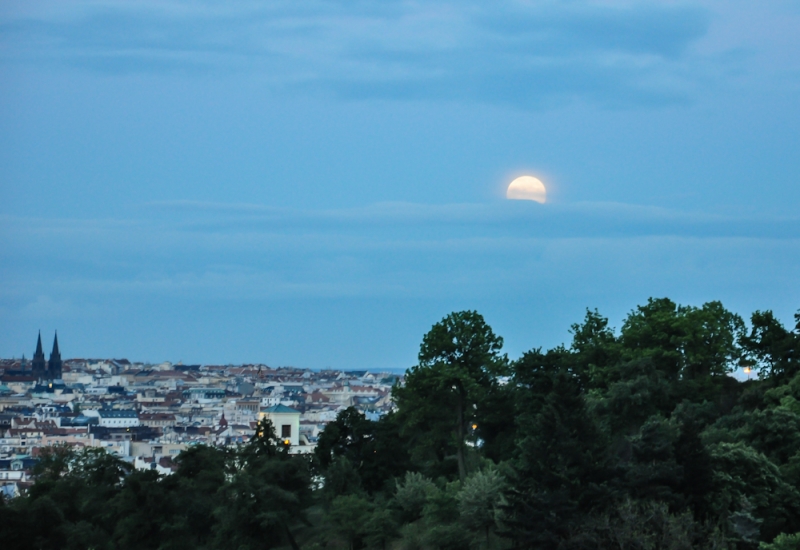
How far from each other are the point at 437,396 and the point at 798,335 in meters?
12.3

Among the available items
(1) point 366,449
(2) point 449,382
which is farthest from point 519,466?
(1) point 366,449

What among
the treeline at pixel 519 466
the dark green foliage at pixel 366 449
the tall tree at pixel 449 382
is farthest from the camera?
the dark green foliage at pixel 366 449

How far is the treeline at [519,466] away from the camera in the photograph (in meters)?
26.9

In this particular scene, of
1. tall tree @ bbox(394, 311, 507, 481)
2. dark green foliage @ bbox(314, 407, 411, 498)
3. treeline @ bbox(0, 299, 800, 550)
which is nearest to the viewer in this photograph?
treeline @ bbox(0, 299, 800, 550)

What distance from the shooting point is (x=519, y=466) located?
27.9m

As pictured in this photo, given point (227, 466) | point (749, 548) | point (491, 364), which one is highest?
point (491, 364)

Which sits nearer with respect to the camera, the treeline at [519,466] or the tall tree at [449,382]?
the treeline at [519,466]

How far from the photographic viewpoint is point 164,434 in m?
155

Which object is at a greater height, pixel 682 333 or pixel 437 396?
pixel 682 333

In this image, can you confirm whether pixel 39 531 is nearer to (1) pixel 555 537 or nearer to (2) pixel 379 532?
(2) pixel 379 532

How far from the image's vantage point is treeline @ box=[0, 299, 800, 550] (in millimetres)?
26859

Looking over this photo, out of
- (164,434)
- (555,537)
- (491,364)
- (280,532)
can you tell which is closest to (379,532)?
(280,532)

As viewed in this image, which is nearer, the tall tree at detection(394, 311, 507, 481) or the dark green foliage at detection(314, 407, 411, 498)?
the tall tree at detection(394, 311, 507, 481)

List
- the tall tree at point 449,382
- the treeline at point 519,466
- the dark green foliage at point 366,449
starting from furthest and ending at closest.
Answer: the dark green foliage at point 366,449
the tall tree at point 449,382
the treeline at point 519,466
